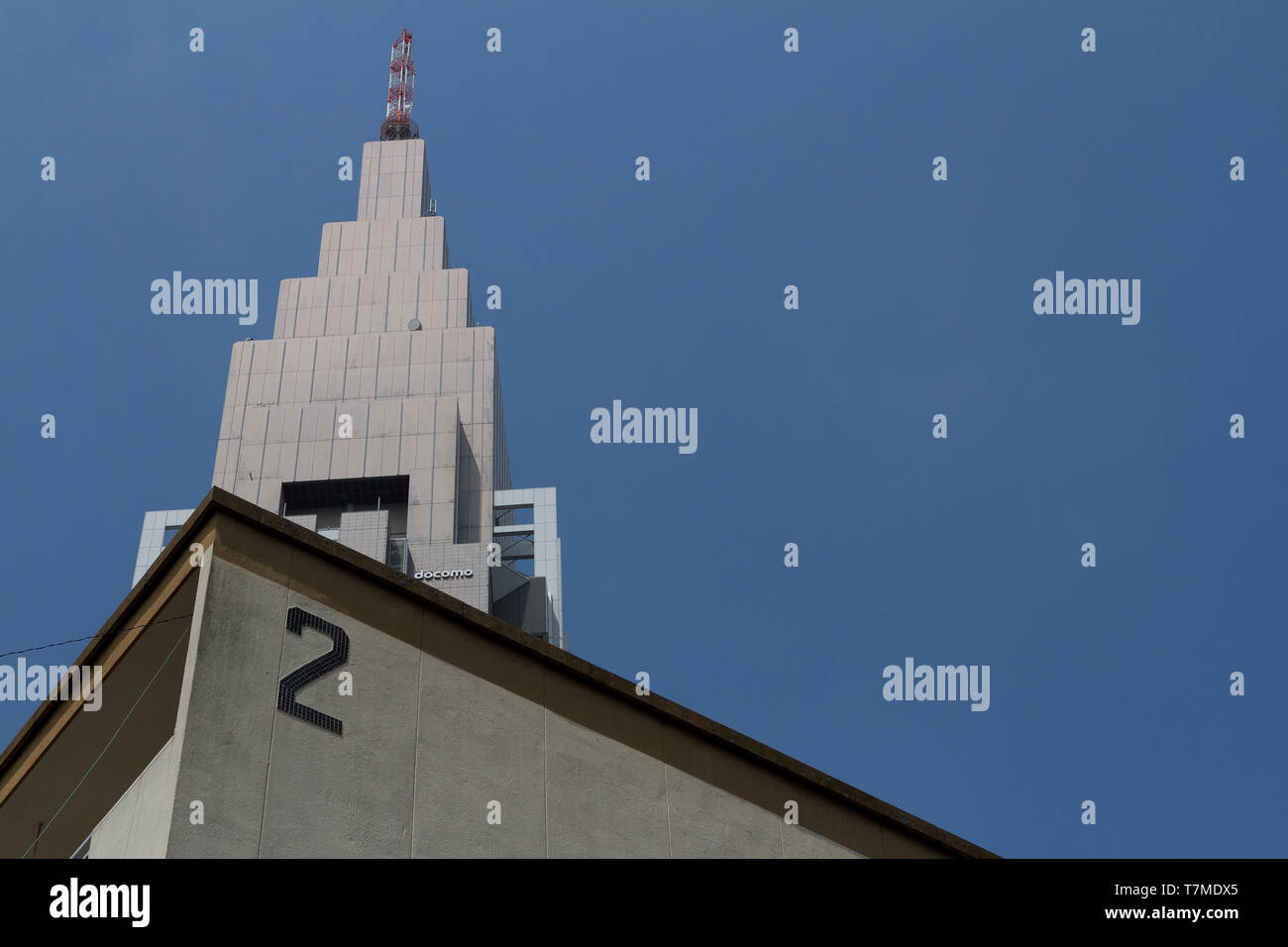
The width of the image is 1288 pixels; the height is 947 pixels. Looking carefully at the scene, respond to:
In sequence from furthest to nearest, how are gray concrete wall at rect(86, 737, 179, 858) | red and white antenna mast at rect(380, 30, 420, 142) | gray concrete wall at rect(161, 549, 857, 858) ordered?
red and white antenna mast at rect(380, 30, 420, 142) < gray concrete wall at rect(161, 549, 857, 858) < gray concrete wall at rect(86, 737, 179, 858)

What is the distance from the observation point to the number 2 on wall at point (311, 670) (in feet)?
61.1

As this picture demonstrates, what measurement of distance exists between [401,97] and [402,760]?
108309 mm

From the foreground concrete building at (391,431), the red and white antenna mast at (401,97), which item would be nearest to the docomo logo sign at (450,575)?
the foreground concrete building at (391,431)

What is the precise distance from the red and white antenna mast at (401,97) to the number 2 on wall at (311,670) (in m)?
→ 101

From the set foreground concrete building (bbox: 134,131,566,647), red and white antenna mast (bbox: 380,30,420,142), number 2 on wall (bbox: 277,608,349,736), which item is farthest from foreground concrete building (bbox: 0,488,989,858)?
red and white antenna mast (bbox: 380,30,420,142)

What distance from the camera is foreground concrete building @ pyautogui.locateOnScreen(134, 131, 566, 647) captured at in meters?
81.1

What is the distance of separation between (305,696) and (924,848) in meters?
10.7

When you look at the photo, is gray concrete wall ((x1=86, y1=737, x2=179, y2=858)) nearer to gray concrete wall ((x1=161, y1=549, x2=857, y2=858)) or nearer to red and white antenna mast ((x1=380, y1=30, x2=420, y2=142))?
gray concrete wall ((x1=161, y1=549, x2=857, y2=858))

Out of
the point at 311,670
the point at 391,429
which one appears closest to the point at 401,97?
the point at 391,429

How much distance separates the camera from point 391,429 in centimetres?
8469

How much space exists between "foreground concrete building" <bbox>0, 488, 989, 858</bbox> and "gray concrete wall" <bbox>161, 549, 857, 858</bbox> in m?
0.03

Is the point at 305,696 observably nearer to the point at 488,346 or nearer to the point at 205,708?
the point at 205,708

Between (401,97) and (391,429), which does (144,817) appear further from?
(401,97)
